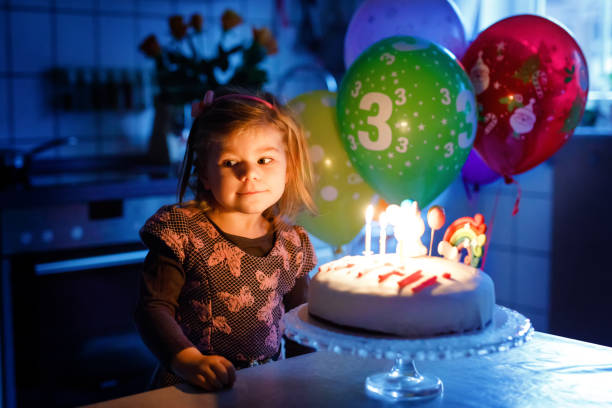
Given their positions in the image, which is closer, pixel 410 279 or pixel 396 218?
pixel 410 279

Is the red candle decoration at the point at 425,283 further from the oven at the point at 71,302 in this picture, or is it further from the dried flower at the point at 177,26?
the dried flower at the point at 177,26

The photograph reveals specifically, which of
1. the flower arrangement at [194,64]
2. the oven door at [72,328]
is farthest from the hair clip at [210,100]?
the flower arrangement at [194,64]

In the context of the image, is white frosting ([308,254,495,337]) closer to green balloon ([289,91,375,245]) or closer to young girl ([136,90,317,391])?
young girl ([136,90,317,391])

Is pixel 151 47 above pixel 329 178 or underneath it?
above

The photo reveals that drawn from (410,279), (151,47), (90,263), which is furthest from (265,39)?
(410,279)

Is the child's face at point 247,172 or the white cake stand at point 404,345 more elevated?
the child's face at point 247,172

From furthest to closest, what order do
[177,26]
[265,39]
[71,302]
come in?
1. [265,39]
2. [177,26]
3. [71,302]

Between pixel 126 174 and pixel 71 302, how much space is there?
23.6 inches

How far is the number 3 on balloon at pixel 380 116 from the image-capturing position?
57.8 inches

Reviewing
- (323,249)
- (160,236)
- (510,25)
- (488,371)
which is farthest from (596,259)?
(160,236)

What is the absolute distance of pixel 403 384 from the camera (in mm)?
944

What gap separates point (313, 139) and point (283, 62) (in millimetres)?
1695

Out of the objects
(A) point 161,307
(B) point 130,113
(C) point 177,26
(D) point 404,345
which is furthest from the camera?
(B) point 130,113

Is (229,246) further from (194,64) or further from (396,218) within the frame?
(194,64)
